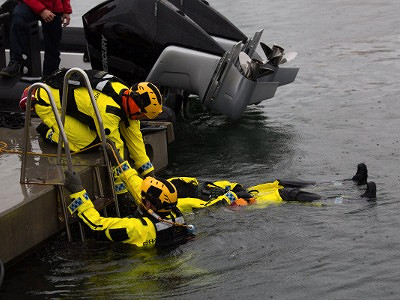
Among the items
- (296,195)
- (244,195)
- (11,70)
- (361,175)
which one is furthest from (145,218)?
(11,70)

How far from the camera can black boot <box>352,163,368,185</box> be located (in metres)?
9.03

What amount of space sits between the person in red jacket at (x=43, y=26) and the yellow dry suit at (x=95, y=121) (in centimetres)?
215

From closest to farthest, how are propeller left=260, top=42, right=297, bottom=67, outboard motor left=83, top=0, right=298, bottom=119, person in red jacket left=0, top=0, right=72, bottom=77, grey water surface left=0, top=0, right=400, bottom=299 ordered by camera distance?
grey water surface left=0, top=0, right=400, bottom=299
person in red jacket left=0, top=0, right=72, bottom=77
outboard motor left=83, top=0, right=298, bottom=119
propeller left=260, top=42, right=297, bottom=67

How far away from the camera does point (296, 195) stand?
8617mm

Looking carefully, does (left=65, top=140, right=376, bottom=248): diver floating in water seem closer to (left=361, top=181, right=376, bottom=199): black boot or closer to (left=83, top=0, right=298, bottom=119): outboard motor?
(left=361, top=181, right=376, bottom=199): black boot

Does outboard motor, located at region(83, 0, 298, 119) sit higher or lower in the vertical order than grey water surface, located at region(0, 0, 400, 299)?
higher

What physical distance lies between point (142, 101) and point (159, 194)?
104 cm

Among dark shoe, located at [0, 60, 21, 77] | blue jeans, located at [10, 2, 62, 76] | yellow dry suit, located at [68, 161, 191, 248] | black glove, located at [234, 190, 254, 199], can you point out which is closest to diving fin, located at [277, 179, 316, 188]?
black glove, located at [234, 190, 254, 199]

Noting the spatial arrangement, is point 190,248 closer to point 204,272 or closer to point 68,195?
point 204,272

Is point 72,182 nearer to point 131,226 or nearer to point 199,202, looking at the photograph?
point 131,226

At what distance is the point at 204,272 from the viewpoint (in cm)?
738

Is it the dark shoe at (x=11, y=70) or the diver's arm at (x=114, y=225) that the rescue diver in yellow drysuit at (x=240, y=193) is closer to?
the diver's arm at (x=114, y=225)

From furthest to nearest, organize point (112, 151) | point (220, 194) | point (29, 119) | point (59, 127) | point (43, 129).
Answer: point (43, 129) → point (220, 194) → point (112, 151) → point (29, 119) → point (59, 127)

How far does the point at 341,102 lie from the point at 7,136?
5.45 m
